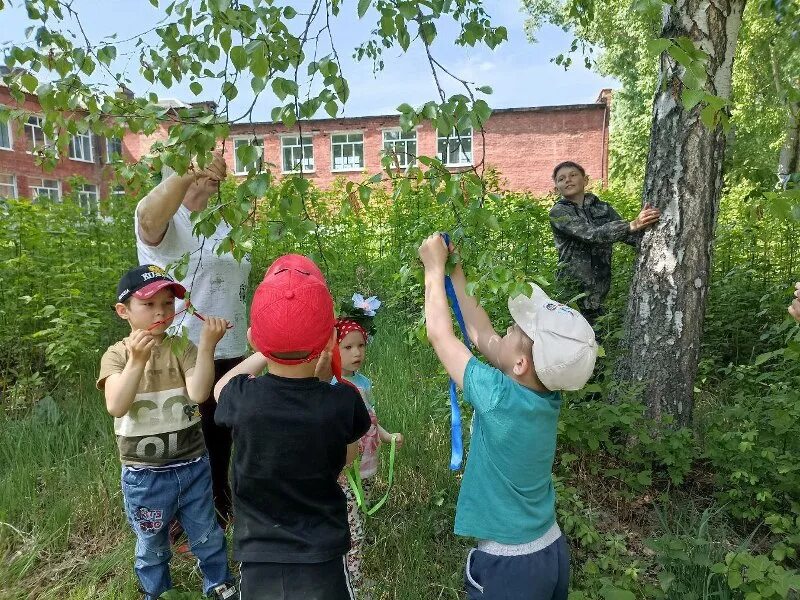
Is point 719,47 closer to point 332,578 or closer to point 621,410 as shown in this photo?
point 621,410

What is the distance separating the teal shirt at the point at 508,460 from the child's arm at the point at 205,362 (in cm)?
87

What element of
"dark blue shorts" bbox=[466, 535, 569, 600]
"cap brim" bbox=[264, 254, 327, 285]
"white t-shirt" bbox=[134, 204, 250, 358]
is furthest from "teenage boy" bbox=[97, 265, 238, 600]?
"dark blue shorts" bbox=[466, 535, 569, 600]

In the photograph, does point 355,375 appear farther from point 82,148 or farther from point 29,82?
point 82,148

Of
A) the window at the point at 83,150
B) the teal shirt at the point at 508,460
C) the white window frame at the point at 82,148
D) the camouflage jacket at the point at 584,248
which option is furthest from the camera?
the window at the point at 83,150

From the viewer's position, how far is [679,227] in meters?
2.99

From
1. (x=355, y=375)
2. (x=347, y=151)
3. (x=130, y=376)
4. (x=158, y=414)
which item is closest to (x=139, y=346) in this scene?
(x=130, y=376)

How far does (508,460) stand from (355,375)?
0.87m

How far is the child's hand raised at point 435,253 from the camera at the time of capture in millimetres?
1677

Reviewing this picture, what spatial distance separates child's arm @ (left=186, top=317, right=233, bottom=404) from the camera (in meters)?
1.89

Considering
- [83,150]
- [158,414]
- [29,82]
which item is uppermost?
[83,150]

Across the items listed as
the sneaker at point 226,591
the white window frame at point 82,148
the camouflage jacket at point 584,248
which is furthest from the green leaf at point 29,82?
the white window frame at point 82,148

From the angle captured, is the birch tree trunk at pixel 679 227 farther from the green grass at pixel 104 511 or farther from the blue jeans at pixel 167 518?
the blue jeans at pixel 167 518

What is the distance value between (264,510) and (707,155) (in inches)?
107

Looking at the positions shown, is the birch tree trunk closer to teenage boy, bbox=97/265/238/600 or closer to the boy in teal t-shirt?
the boy in teal t-shirt
